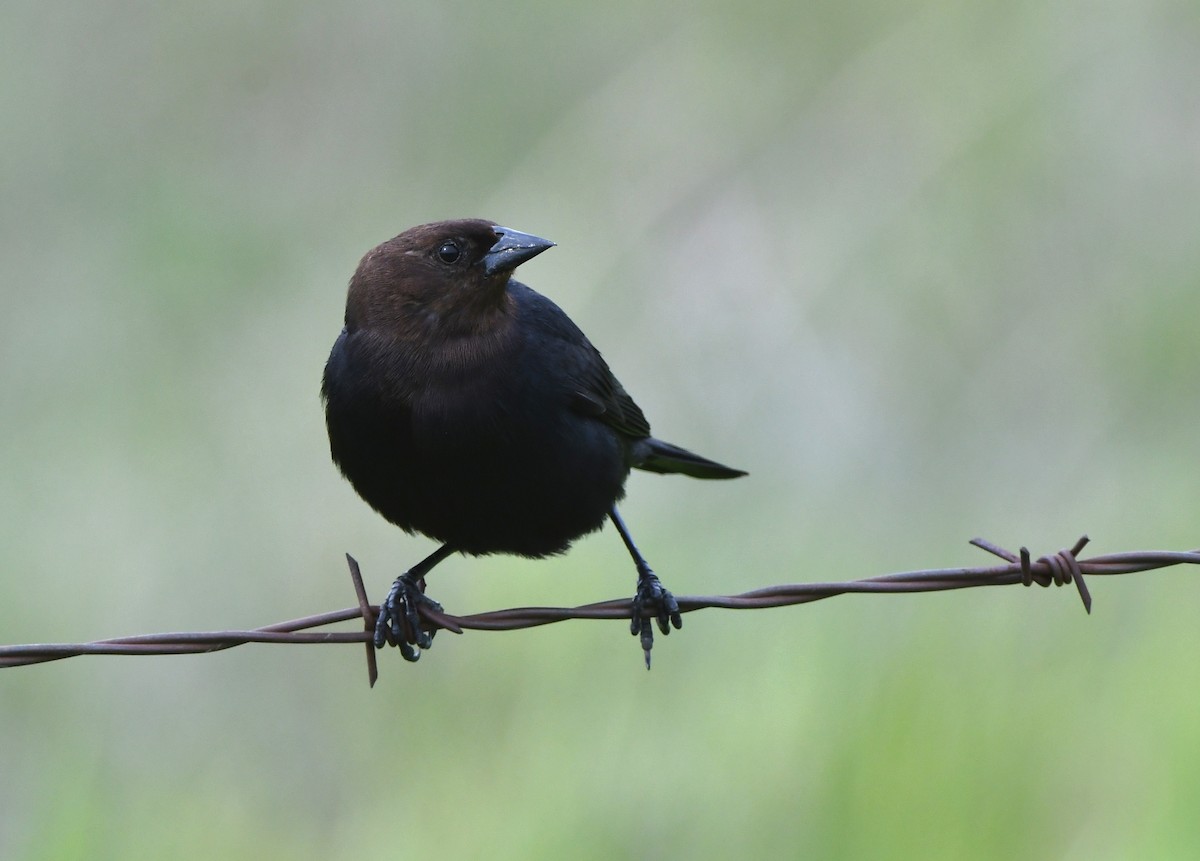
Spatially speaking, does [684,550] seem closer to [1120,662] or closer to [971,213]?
[1120,662]

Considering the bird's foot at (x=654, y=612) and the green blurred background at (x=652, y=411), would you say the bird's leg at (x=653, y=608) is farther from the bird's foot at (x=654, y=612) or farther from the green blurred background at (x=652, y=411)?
the green blurred background at (x=652, y=411)

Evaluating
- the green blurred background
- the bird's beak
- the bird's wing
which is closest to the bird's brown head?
the bird's beak

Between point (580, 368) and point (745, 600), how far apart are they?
112cm

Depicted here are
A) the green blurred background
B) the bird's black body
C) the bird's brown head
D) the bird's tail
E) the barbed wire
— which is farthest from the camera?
the green blurred background

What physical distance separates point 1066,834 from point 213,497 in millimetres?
3894

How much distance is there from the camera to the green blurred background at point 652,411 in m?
4.66

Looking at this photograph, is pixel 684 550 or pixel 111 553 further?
pixel 111 553

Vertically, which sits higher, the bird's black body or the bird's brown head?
the bird's brown head

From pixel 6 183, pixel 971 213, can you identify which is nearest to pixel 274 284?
pixel 6 183

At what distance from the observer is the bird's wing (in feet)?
12.8

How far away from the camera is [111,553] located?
6.38 metres

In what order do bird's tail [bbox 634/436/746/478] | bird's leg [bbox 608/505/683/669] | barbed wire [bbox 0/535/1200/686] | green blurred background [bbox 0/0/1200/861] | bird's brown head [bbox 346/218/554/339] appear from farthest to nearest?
green blurred background [bbox 0/0/1200/861], bird's tail [bbox 634/436/746/478], bird's leg [bbox 608/505/683/669], bird's brown head [bbox 346/218/554/339], barbed wire [bbox 0/535/1200/686]

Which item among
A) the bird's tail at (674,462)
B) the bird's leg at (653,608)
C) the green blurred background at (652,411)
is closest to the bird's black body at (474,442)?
the bird's leg at (653,608)

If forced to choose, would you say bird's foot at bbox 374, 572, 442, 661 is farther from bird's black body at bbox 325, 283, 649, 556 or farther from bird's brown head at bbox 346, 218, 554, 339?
bird's brown head at bbox 346, 218, 554, 339
